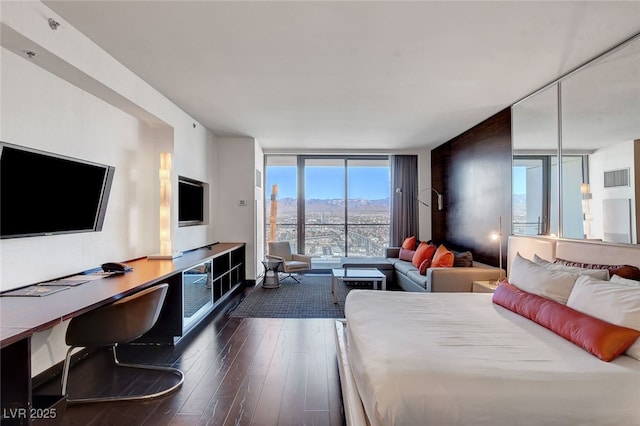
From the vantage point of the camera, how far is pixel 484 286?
148 inches

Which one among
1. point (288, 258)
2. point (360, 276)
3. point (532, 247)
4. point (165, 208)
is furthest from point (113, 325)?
point (288, 258)

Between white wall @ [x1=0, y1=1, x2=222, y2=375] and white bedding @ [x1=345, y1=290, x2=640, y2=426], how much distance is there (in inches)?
95.7

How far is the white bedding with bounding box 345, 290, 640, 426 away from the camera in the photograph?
54.4 inches

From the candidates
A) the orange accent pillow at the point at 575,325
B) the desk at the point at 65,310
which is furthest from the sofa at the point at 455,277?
the desk at the point at 65,310

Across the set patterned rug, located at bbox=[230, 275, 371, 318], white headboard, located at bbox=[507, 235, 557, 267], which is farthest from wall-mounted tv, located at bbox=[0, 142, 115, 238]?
white headboard, located at bbox=[507, 235, 557, 267]

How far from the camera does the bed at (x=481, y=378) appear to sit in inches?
54.4

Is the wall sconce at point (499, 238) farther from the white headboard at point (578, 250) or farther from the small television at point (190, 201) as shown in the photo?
the small television at point (190, 201)

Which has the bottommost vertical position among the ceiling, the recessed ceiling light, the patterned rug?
the patterned rug

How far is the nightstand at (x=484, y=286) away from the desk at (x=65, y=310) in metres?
3.31

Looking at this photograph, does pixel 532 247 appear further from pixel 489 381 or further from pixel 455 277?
pixel 489 381

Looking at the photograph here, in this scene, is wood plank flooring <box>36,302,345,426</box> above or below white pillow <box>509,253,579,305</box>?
below

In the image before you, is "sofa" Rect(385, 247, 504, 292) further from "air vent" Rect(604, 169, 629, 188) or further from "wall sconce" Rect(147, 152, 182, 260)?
"wall sconce" Rect(147, 152, 182, 260)

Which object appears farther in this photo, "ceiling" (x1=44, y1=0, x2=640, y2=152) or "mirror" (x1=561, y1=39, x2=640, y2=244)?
"mirror" (x1=561, y1=39, x2=640, y2=244)

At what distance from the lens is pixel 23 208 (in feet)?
7.23
